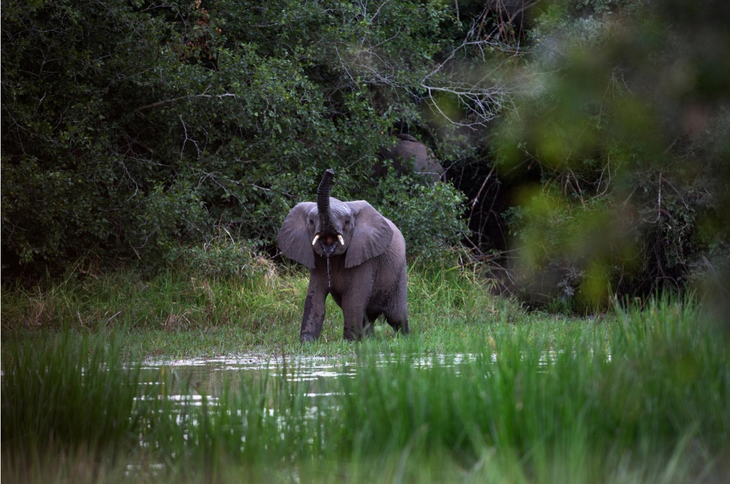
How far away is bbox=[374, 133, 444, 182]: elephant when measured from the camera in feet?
53.3

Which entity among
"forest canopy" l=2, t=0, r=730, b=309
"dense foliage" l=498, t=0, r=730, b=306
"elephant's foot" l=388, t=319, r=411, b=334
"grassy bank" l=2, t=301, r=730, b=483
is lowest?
"grassy bank" l=2, t=301, r=730, b=483

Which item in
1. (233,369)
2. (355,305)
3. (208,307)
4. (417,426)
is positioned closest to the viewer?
(417,426)

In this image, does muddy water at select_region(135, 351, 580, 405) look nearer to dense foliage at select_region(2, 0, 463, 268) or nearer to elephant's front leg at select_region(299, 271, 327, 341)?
elephant's front leg at select_region(299, 271, 327, 341)

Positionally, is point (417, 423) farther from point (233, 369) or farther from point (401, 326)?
point (401, 326)

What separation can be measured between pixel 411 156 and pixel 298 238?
6757mm

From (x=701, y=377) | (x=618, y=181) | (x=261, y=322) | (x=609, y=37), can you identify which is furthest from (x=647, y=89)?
(x=261, y=322)

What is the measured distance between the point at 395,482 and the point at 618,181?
3.97ft

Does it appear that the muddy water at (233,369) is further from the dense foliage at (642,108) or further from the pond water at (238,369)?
the dense foliage at (642,108)

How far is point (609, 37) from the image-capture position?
2840 millimetres

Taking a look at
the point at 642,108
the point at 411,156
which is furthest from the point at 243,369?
the point at 411,156

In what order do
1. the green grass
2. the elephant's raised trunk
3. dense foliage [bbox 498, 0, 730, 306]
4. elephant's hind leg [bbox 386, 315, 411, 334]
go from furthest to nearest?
elephant's hind leg [bbox 386, 315, 411, 334] < the elephant's raised trunk < the green grass < dense foliage [bbox 498, 0, 730, 306]

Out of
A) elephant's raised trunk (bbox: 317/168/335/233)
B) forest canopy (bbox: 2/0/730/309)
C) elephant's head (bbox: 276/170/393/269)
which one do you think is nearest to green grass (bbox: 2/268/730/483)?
elephant's raised trunk (bbox: 317/168/335/233)

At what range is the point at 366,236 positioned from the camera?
382 inches

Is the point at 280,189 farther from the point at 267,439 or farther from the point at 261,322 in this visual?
the point at 267,439
